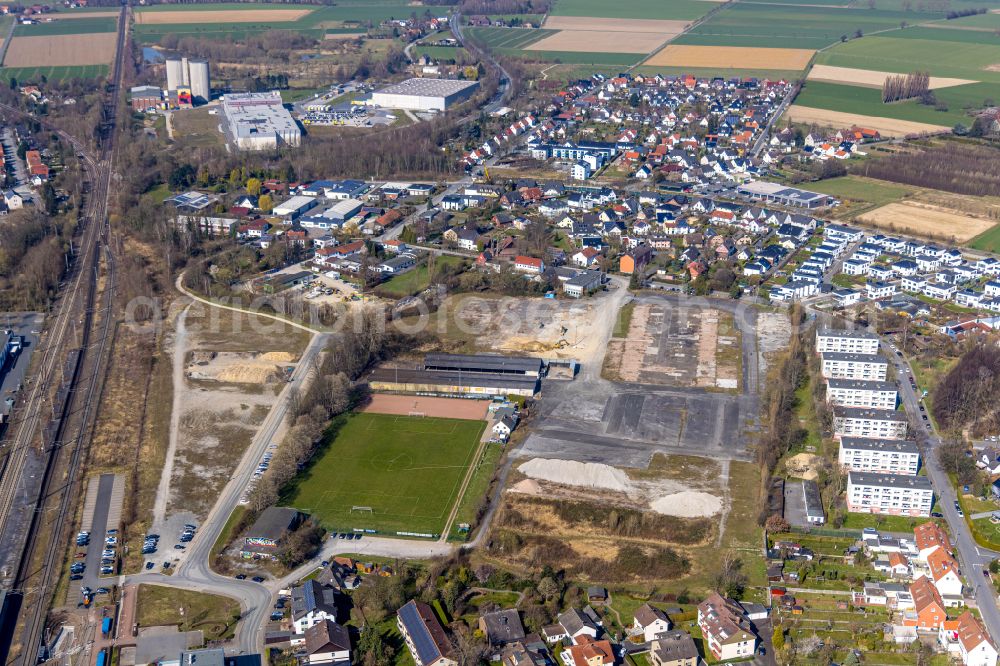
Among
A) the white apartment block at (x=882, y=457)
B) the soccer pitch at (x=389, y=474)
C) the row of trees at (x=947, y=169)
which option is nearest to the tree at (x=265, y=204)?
the soccer pitch at (x=389, y=474)

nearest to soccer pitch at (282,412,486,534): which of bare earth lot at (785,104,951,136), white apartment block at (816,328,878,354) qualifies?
white apartment block at (816,328,878,354)

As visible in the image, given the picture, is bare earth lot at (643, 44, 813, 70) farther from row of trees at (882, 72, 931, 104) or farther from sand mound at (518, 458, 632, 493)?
sand mound at (518, 458, 632, 493)

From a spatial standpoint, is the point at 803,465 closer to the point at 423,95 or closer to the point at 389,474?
the point at 389,474

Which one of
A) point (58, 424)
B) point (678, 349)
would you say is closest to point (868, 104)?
point (678, 349)

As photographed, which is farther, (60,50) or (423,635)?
(60,50)

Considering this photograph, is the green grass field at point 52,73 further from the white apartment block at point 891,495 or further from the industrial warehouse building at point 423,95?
the white apartment block at point 891,495
